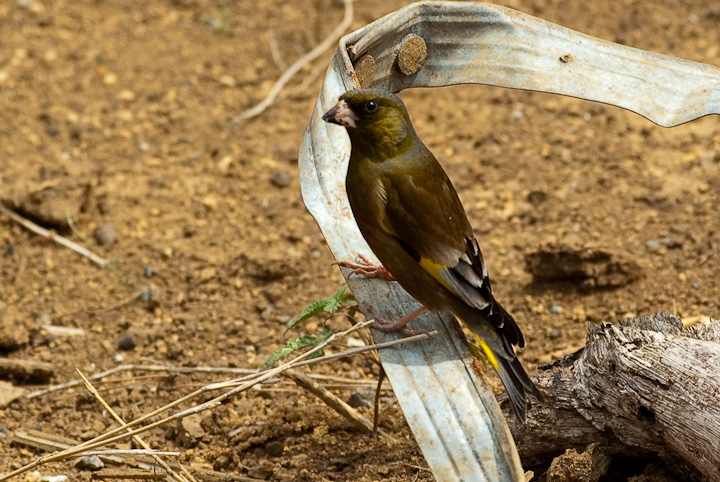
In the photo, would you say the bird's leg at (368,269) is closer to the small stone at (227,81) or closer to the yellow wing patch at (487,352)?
the yellow wing patch at (487,352)

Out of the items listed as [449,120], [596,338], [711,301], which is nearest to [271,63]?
[449,120]

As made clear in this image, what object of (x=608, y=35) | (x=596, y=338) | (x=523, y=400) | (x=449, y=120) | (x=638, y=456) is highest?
(x=608, y=35)

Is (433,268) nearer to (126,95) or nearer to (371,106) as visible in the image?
(371,106)

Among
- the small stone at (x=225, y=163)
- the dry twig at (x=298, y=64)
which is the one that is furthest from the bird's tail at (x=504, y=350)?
the dry twig at (x=298, y=64)

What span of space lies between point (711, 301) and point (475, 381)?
6.87ft

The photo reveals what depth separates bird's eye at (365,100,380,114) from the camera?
319 centimetres

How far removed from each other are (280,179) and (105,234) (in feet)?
3.69

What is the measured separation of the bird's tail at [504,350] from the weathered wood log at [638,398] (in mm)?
141

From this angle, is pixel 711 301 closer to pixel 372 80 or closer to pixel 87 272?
pixel 372 80

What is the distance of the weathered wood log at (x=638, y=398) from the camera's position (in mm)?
2652

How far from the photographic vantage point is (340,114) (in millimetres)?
3174

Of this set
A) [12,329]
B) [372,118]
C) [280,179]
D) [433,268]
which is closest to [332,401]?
[433,268]

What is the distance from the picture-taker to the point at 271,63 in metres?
6.74

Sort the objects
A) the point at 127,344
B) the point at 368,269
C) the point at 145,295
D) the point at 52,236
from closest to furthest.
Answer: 1. the point at 368,269
2. the point at 127,344
3. the point at 145,295
4. the point at 52,236
